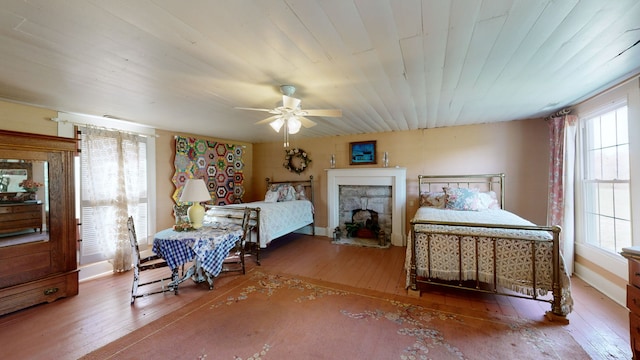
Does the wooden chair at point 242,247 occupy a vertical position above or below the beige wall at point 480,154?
below

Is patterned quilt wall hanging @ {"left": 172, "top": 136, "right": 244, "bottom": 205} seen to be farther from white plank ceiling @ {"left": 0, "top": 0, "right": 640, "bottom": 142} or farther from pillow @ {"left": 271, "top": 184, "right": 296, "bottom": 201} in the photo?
white plank ceiling @ {"left": 0, "top": 0, "right": 640, "bottom": 142}

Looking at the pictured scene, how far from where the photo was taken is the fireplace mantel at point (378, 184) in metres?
4.51

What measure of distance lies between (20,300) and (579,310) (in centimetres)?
554

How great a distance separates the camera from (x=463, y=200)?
3615 mm

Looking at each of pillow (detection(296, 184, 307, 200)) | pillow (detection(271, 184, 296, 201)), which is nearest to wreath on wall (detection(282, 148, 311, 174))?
pillow (detection(296, 184, 307, 200))

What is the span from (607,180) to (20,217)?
21.2 ft

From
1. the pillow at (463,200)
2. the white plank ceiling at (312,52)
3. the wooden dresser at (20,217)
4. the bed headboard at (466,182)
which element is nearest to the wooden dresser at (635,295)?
the white plank ceiling at (312,52)

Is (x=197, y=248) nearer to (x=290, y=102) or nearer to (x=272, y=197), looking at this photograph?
(x=290, y=102)

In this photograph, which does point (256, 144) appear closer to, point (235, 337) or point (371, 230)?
point (371, 230)

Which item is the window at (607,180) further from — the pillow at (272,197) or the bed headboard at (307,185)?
the pillow at (272,197)

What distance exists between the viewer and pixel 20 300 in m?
2.33

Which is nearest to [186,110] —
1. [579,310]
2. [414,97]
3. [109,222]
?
[109,222]

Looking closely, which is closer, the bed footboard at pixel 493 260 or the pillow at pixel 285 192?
the bed footboard at pixel 493 260

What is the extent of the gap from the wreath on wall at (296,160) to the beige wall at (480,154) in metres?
0.52
